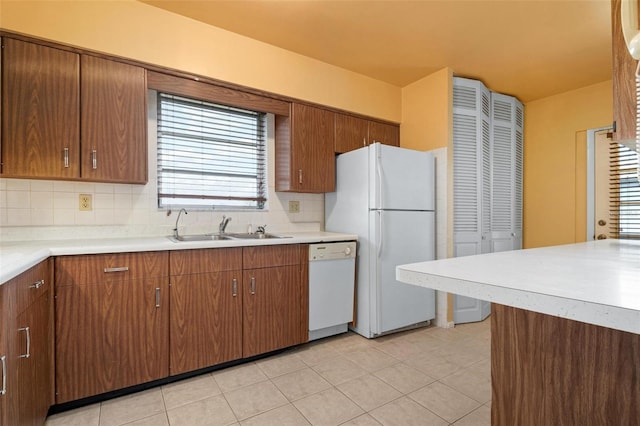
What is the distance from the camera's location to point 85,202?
7.35ft

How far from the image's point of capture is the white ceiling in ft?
7.39

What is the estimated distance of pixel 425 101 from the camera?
132 inches

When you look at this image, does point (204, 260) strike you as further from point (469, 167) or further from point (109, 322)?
point (469, 167)

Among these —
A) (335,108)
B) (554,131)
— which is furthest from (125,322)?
(554,131)

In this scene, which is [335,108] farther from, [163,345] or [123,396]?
[123,396]

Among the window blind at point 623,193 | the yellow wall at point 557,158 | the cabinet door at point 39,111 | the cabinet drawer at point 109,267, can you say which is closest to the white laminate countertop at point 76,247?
the cabinet drawer at point 109,267

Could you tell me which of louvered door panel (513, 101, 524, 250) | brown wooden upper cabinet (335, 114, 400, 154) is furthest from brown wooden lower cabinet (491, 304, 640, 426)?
louvered door panel (513, 101, 524, 250)

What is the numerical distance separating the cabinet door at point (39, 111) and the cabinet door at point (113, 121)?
2.3 inches

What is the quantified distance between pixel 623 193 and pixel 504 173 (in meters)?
1.13

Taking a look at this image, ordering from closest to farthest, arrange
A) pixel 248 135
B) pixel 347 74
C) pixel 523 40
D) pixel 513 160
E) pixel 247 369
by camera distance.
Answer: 1. pixel 247 369
2. pixel 523 40
3. pixel 248 135
4. pixel 347 74
5. pixel 513 160

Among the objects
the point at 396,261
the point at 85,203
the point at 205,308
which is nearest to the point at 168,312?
the point at 205,308

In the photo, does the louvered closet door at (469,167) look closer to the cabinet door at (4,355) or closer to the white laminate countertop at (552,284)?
the white laminate countertop at (552,284)

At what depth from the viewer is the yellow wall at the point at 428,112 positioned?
10.3 feet

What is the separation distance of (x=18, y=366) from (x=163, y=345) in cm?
78
